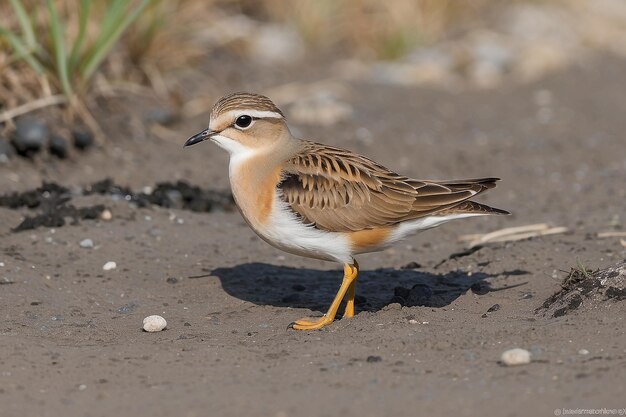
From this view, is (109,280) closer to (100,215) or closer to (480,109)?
(100,215)

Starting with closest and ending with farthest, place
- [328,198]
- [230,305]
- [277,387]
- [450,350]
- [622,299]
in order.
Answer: [277,387]
[450,350]
[622,299]
[328,198]
[230,305]

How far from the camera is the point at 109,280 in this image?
317 inches

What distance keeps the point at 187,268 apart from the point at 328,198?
1842mm

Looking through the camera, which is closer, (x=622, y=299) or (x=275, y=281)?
(x=622, y=299)

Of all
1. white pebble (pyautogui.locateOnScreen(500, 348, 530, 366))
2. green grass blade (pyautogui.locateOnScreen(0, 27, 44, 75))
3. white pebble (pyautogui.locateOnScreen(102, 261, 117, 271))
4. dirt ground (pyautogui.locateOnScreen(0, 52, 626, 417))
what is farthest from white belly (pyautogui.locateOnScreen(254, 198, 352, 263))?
green grass blade (pyautogui.locateOnScreen(0, 27, 44, 75))

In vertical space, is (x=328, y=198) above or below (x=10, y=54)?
below

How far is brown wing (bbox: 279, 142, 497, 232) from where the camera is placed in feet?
22.9

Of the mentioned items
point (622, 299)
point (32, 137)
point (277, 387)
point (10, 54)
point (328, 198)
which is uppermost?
point (10, 54)

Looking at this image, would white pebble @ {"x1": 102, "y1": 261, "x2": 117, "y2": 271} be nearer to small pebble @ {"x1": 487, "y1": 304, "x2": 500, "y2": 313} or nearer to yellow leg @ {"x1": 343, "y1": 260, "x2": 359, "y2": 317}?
yellow leg @ {"x1": 343, "y1": 260, "x2": 359, "y2": 317}

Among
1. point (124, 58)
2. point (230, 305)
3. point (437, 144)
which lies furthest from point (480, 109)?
point (230, 305)

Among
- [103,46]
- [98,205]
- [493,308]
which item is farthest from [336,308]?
[103,46]

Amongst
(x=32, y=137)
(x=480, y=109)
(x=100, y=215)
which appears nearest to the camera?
(x=100, y=215)

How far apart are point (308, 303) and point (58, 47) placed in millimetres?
4615

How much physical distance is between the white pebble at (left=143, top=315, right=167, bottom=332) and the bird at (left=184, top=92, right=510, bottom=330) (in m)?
0.87
